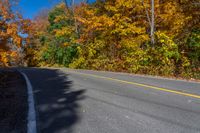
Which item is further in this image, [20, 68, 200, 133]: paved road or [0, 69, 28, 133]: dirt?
[0, 69, 28, 133]: dirt

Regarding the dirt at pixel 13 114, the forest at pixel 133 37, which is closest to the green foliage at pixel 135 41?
the forest at pixel 133 37

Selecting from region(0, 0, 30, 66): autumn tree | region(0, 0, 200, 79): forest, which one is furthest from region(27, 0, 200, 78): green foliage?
region(0, 0, 30, 66): autumn tree

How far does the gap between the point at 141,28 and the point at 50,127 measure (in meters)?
15.4

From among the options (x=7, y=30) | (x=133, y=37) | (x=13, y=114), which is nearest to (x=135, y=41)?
(x=133, y=37)

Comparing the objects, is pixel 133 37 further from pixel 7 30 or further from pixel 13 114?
pixel 13 114

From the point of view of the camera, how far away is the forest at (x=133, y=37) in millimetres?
14904

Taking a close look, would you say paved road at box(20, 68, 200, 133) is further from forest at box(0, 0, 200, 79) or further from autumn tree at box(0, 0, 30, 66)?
autumn tree at box(0, 0, 30, 66)

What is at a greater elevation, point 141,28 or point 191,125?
point 141,28

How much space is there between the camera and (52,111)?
6191mm

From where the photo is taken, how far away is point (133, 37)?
64.4 feet

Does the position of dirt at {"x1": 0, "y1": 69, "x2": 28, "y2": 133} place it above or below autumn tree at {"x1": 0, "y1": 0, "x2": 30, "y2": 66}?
below

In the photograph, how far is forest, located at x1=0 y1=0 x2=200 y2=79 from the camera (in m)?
14.9

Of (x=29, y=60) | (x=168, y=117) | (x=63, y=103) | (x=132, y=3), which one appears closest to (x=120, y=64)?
(x=132, y=3)

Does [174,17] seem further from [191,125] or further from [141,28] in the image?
[191,125]
